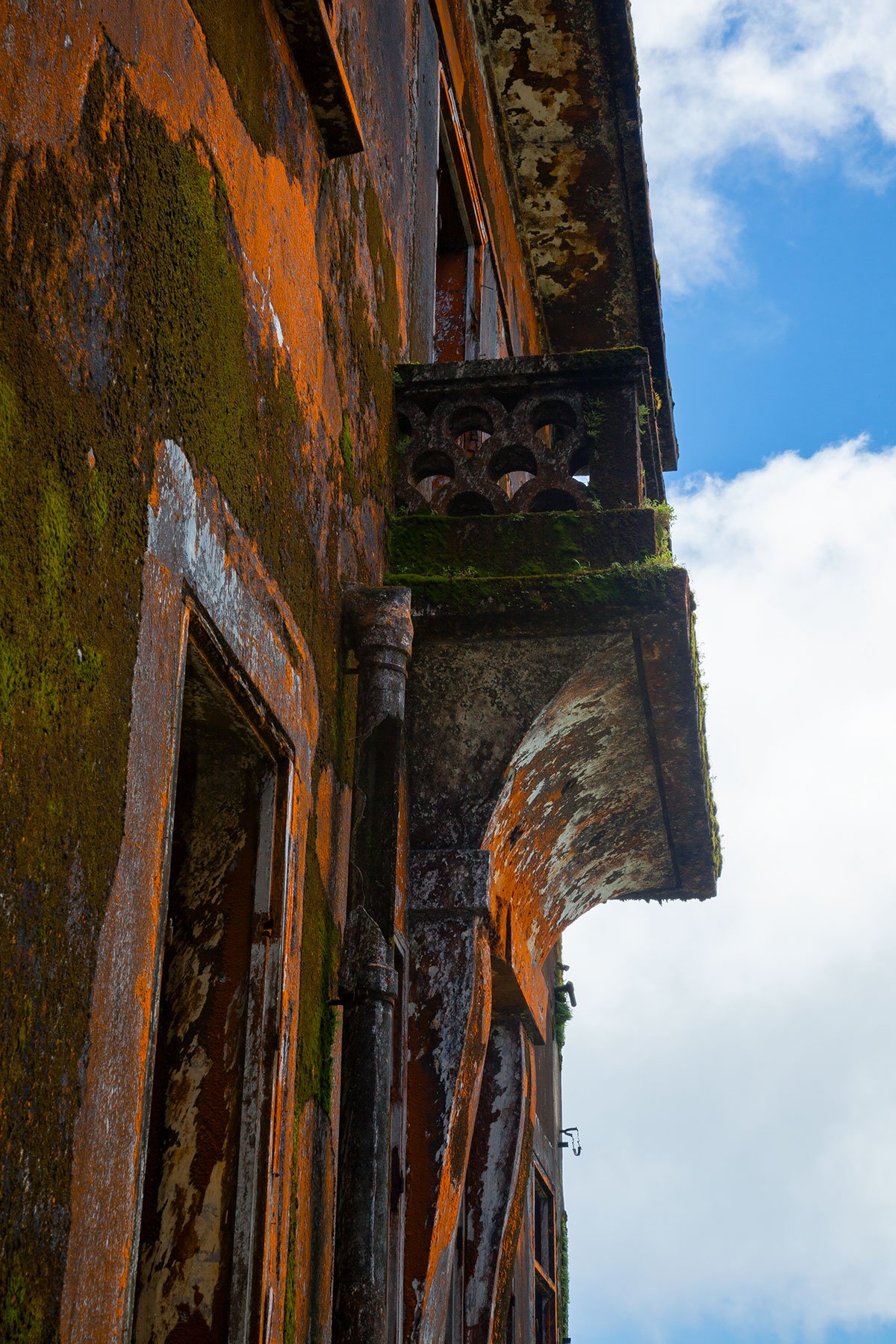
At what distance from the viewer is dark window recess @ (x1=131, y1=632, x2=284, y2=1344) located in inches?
116

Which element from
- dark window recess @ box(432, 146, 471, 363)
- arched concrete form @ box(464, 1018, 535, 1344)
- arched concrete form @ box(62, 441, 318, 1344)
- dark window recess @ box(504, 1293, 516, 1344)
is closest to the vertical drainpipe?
arched concrete form @ box(62, 441, 318, 1344)

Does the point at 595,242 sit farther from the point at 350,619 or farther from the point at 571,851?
the point at 350,619

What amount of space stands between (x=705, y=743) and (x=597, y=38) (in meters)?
4.36

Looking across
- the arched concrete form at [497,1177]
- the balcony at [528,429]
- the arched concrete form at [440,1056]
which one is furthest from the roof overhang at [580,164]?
the arched concrete form at [440,1056]

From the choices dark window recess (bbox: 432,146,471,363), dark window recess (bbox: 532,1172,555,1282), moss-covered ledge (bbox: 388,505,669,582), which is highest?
dark window recess (bbox: 432,146,471,363)

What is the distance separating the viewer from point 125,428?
2.58 metres

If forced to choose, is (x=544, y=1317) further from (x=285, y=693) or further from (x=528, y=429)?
(x=285, y=693)

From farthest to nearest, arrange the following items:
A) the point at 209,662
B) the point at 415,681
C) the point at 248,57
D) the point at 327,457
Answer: the point at 415,681 → the point at 327,457 → the point at 248,57 → the point at 209,662

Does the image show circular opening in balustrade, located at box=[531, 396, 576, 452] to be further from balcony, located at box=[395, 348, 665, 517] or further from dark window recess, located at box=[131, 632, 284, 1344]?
dark window recess, located at box=[131, 632, 284, 1344]

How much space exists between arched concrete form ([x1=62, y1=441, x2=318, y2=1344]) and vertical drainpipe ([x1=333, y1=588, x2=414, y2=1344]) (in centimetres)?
43

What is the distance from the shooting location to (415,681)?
4.84m

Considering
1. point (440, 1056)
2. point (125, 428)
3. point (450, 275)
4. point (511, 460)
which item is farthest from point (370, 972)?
point (450, 275)

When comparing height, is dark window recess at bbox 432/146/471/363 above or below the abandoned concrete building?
above

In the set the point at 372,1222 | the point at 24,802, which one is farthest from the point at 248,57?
the point at 372,1222
